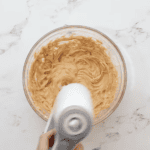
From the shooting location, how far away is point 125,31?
0.84 m

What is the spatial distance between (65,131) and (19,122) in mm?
477

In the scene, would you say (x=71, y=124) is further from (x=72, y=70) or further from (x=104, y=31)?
(x=104, y=31)

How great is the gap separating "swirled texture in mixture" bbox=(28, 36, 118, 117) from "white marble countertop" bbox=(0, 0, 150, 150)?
0.07 metres

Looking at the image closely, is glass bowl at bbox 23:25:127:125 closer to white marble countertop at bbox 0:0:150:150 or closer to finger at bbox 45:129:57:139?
white marble countertop at bbox 0:0:150:150

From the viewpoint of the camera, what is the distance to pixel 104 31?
84 centimetres

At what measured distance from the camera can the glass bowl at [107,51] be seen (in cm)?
78

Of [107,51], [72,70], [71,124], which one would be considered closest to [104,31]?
[107,51]

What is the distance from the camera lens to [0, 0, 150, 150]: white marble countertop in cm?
85

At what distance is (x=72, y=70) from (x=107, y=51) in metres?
0.19

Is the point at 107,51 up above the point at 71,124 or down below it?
above

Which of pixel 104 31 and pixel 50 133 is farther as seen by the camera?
pixel 104 31

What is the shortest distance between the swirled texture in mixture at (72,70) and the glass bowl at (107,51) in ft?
0.07

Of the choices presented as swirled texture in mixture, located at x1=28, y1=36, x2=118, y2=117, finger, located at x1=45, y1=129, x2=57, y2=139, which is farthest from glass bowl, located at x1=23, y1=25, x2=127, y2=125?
finger, located at x1=45, y1=129, x2=57, y2=139

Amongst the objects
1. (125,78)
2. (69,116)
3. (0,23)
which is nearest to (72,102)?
(69,116)
